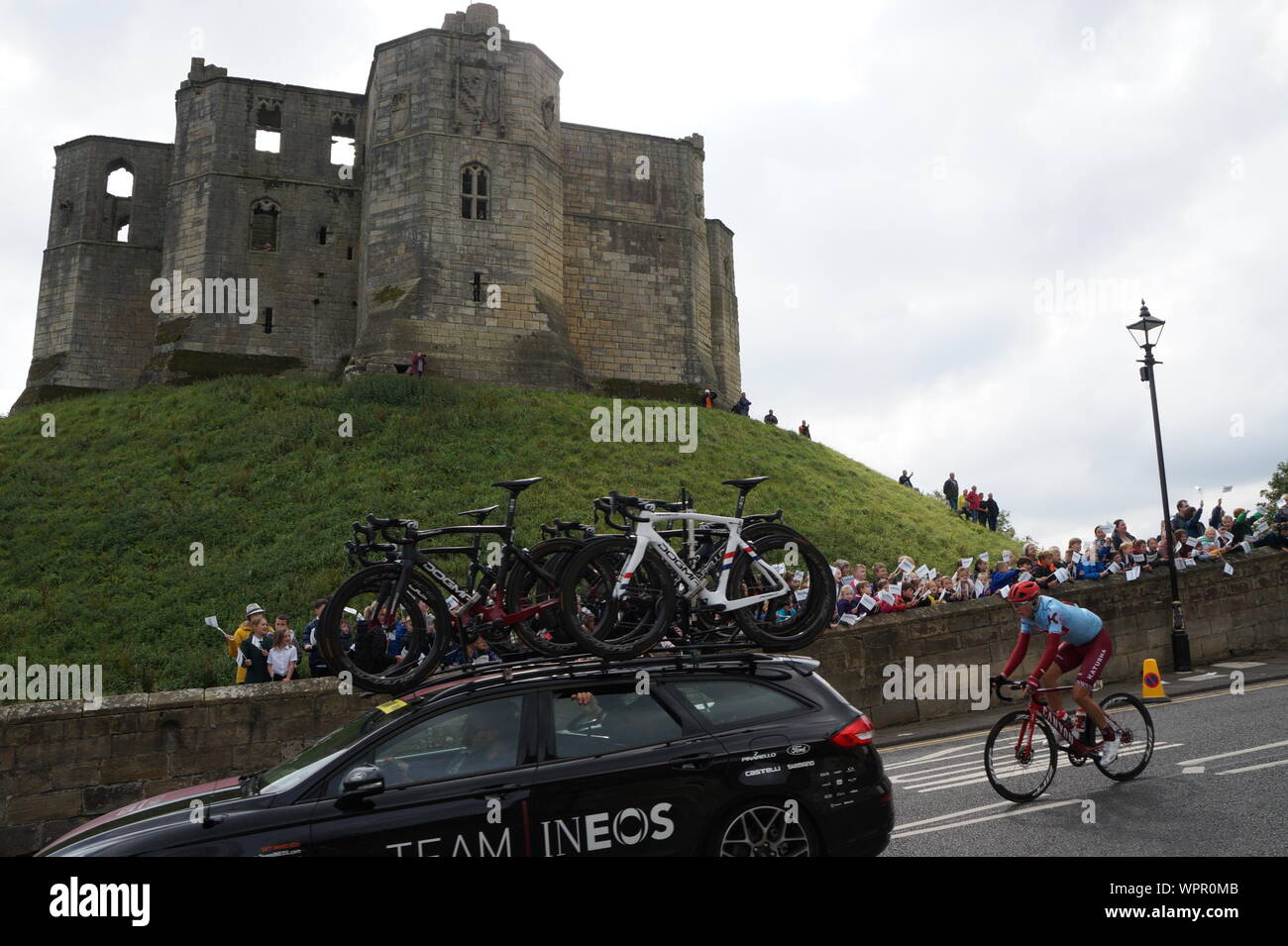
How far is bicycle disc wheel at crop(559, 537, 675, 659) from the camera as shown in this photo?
6215mm

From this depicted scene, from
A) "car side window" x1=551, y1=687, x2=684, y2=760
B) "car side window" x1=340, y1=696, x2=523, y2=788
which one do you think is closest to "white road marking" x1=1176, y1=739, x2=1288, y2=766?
"car side window" x1=551, y1=687, x2=684, y2=760

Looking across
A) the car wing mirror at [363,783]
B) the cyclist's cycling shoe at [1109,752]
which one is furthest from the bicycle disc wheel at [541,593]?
the cyclist's cycling shoe at [1109,752]

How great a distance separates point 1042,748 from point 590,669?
4.90 m

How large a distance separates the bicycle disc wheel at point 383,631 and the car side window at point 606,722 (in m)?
1.20

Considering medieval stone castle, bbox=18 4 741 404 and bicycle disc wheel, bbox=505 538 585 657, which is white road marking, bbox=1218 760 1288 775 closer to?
bicycle disc wheel, bbox=505 538 585 657

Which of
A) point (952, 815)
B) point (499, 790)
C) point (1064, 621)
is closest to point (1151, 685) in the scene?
point (1064, 621)

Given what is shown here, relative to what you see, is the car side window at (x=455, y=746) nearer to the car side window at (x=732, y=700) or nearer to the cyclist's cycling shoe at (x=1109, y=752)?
the car side window at (x=732, y=700)

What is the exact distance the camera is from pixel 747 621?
6820 mm

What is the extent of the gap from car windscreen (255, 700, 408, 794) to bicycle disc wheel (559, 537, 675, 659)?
1230 millimetres

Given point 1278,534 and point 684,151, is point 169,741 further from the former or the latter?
point 684,151

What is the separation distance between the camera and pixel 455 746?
5523 mm

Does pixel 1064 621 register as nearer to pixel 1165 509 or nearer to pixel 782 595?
pixel 782 595
